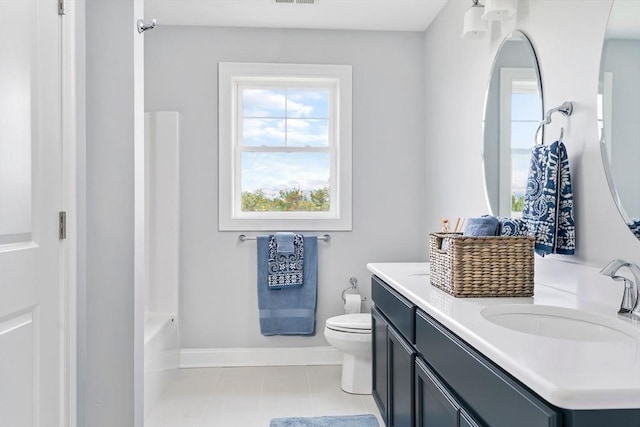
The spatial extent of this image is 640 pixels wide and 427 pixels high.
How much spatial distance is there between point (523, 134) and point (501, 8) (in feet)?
1.75

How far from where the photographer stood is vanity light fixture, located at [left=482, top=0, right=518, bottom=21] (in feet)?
6.58

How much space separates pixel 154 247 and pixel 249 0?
5.79ft

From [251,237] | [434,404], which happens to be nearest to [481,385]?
[434,404]

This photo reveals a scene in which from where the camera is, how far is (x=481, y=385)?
1122 mm

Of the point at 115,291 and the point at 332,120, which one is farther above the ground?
the point at 332,120

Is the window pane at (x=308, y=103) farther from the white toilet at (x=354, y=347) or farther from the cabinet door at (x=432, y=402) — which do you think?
the cabinet door at (x=432, y=402)

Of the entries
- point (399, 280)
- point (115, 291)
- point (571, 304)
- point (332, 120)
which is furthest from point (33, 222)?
point (332, 120)

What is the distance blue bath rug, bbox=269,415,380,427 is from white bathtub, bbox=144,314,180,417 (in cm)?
73

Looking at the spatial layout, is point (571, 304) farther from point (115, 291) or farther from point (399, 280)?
point (115, 291)

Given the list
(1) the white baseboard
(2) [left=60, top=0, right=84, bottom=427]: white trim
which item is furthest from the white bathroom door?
(1) the white baseboard

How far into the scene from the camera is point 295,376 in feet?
10.8

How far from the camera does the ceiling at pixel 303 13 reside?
3082 millimetres

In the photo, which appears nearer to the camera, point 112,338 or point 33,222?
point 33,222

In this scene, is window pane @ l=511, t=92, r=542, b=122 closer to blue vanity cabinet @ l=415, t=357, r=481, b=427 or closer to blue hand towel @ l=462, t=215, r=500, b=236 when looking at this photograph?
blue hand towel @ l=462, t=215, r=500, b=236
